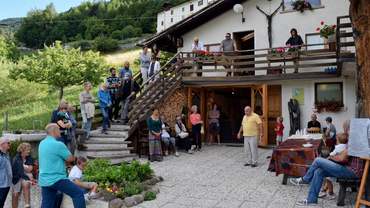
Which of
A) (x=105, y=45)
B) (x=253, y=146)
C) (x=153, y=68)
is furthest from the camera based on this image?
(x=105, y=45)

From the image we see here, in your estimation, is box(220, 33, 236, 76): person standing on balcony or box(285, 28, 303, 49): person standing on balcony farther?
box(220, 33, 236, 76): person standing on balcony

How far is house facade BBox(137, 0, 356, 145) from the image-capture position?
15289 millimetres

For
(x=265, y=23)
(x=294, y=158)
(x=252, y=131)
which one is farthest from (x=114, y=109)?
(x=294, y=158)

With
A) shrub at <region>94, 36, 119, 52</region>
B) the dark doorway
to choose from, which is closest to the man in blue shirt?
the dark doorway

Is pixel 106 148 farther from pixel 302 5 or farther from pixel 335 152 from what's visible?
pixel 302 5

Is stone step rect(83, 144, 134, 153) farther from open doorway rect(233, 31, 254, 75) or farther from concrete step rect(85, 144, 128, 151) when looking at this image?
open doorway rect(233, 31, 254, 75)

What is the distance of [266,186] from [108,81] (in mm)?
7295

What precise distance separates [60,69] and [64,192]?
2641cm

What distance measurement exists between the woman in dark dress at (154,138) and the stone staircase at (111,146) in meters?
0.65

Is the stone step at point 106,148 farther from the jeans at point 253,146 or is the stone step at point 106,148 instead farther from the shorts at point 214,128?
the shorts at point 214,128

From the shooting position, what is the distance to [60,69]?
102 ft

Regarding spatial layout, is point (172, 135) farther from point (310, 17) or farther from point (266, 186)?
point (310, 17)

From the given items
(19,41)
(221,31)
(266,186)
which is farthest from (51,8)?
(266,186)

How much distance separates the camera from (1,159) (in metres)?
7.07
